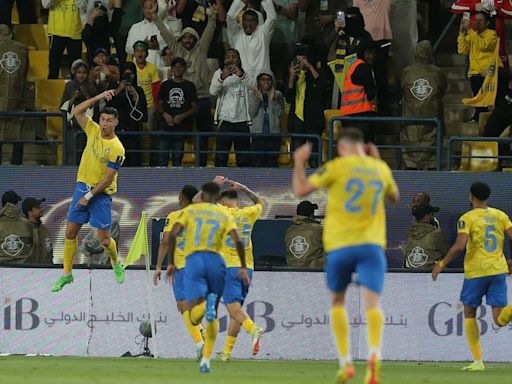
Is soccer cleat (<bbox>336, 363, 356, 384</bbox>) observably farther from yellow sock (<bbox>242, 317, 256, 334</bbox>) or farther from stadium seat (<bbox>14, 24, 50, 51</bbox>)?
stadium seat (<bbox>14, 24, 50, 51</bbox>)

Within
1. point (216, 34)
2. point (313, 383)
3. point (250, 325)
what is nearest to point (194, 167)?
point (216, 34)

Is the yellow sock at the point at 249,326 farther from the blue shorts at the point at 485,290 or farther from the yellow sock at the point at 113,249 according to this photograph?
the blue shorts at the point at 485,290

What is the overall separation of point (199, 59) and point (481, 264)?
810cm

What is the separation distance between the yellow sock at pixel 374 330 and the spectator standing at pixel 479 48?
12.6m

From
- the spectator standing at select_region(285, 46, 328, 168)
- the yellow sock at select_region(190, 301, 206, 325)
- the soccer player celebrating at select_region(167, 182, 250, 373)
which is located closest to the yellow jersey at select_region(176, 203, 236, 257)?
the soccer player celebrating at select_region(167, 182, 250, 373)

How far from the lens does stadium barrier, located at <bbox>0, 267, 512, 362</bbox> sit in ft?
73.0

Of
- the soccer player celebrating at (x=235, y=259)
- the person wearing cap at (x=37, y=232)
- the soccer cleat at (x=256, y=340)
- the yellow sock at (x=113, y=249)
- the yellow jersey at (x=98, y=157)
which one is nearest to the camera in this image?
the soccer cleat at (x=256, y=340)

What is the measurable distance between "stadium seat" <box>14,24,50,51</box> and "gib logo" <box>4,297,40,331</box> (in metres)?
6.93

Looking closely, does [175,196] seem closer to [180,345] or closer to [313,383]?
[180,345]

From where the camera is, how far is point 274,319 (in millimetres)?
22438

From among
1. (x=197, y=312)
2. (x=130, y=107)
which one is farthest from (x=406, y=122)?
(x=197, y=312)

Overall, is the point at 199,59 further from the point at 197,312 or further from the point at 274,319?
the point at 197,312

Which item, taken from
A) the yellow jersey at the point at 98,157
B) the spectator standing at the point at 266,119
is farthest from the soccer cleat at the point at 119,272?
the spectator standing at the point at 266,119

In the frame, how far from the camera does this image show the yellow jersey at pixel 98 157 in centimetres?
2012
